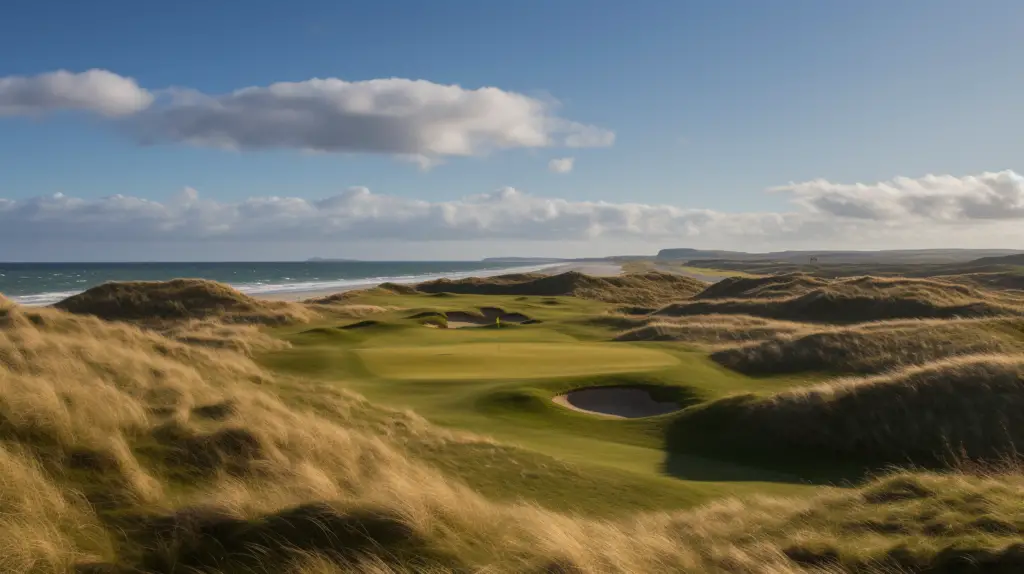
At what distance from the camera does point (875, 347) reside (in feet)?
82.4

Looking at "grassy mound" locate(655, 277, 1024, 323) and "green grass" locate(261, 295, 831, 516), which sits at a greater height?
"grassy mound" locate(655, 277, 1024, 323)

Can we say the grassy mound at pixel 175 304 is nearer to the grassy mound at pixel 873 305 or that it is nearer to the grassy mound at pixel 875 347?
the grassy mound at pixel 873 305

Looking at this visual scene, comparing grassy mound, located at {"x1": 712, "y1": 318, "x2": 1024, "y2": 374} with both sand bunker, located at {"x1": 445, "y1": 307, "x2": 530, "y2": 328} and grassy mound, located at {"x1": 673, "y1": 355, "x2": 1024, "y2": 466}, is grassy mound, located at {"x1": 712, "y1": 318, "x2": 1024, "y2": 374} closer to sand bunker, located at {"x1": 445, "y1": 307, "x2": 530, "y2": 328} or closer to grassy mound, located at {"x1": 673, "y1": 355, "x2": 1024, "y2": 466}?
grassy mound, located at {"x1": 673, "y1": 355, "x2": 1024, "y2": 466}

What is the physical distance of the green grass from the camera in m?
10.8

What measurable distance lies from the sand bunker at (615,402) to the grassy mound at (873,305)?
23.8 m

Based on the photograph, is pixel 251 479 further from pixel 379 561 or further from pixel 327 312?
pixel 327 312

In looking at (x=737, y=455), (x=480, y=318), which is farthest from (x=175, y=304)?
(x=737, y=455)

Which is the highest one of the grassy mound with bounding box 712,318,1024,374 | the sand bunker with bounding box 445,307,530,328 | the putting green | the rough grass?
the rough grass

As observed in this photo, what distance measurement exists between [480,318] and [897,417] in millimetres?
37335

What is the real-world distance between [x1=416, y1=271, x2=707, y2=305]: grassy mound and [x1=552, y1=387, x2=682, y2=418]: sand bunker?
56149 millimetres

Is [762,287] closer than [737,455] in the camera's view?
No

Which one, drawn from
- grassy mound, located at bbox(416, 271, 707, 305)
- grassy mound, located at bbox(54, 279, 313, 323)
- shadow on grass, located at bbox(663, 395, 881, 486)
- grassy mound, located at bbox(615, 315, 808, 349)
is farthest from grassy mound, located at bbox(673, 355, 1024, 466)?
grassy mound, located at bbox(416, 271, 707, 305)

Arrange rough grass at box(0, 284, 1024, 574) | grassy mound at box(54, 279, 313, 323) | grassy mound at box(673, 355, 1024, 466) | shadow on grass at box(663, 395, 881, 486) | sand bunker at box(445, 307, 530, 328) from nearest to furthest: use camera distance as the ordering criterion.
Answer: rough grass at box(0, 284, 1024, 574)
shadow on grass at box(663, 395, 881, 486)
grassy mound at box(673, 355, 1024, 466)
grassy mound at box(54, 279, 313, 323)
sand bunker at box(445, 307, 530, 328)

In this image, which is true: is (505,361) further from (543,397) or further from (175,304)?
(175,304)
